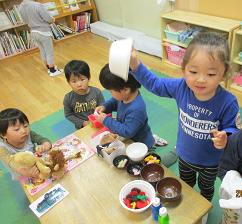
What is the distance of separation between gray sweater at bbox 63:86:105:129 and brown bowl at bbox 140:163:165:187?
0.91 meters

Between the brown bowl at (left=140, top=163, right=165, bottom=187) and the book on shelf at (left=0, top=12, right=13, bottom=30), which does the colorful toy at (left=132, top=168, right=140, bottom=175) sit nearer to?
the brown bowl at (left=140, top=163, right=165, bottom=187)

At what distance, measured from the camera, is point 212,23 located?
239 cm

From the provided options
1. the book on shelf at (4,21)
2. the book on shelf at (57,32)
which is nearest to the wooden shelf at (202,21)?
the book on shelf at (57,32)

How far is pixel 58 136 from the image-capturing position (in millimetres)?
2355

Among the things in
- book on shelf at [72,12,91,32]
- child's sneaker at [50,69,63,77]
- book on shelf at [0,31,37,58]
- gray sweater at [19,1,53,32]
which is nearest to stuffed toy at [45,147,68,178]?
child's sneaker at [50,69,63,77]

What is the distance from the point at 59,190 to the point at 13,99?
2.47m

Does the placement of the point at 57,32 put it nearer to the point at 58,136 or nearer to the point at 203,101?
the point at 58,136

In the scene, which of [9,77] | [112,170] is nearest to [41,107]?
[9,77]

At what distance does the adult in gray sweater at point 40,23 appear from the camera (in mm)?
3133

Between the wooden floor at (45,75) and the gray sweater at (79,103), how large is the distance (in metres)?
1.01

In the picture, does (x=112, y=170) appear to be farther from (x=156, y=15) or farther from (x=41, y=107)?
(x=156, y=15)

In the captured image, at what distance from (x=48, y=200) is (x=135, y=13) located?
368 cm

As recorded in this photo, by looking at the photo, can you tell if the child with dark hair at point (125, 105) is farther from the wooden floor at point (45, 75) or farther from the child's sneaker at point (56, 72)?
the child's sneaker at point (56, 72)

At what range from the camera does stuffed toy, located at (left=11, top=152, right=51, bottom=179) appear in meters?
1.04
